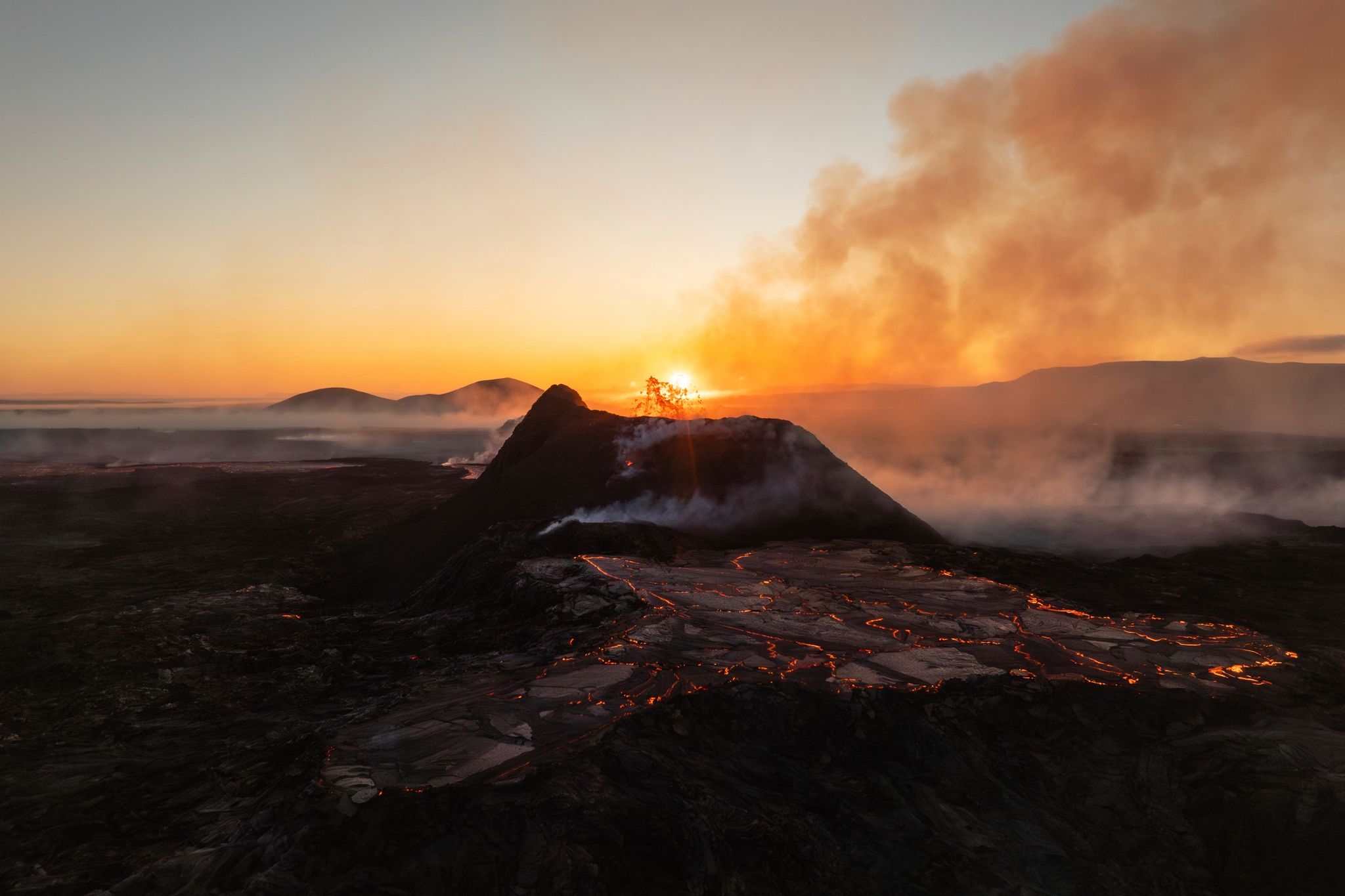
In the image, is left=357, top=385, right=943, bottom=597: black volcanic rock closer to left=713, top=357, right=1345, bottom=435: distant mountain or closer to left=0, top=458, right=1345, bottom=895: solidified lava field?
left=0, top=458, right=1345, bottom=895: solidified lava field

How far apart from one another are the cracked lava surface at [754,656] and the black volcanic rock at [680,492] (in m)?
8.90

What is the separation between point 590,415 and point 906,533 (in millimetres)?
17422

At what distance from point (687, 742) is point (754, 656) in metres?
3.08

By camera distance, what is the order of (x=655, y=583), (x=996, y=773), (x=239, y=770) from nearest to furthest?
(x=996, y=773) → (x=239, y=770) → (x=655, y=583)

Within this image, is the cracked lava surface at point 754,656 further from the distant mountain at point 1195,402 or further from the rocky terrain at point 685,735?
the distant mountain at point 1195,402

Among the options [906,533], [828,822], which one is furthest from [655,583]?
[906,533]

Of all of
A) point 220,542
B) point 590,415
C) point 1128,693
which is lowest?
point 220,542

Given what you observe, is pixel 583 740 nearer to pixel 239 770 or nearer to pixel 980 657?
pixel 239 770

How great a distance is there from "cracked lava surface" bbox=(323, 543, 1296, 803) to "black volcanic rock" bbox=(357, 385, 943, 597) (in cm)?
890

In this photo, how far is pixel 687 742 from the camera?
31.6ft

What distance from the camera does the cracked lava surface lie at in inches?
368

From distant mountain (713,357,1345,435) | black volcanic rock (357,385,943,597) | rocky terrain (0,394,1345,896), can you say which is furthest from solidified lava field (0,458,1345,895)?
distant mountain (713,357,1345,435)

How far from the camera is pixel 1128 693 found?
438 inches

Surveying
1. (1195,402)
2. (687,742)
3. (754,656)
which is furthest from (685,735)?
(1195,402)
